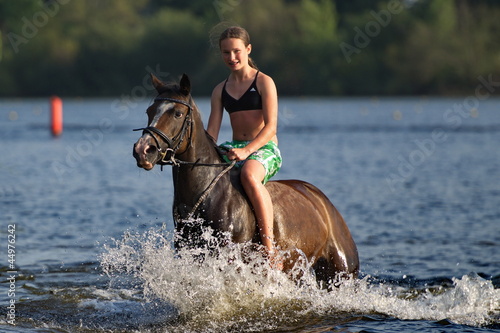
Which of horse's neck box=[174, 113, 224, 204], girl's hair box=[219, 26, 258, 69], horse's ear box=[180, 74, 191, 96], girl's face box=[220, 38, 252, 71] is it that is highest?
girl's hair box=[219, 26, 258, 69]

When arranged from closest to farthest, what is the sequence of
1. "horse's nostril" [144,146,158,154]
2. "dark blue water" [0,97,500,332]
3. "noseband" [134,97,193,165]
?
1. "horse's nostril" [144,146,158,154]
2. "noseband" [134,97,193,165]
3. "dark blue water" [0,97,500,332]

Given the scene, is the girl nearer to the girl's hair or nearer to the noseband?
the girl's hair

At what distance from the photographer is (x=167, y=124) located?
697 cm

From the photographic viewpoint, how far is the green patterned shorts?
25.5ft

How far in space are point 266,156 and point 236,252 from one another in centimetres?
96

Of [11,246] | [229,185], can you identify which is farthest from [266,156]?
[11,246]

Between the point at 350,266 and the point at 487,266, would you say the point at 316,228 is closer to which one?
the point at 350,266

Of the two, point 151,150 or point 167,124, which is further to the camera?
point 167,124

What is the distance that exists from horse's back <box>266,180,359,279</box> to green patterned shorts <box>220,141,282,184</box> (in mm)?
252

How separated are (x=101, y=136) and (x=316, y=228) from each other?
35.0m

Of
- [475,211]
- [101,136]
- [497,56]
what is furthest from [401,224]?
[497,56]

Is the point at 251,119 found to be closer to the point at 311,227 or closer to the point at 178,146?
the point at 178,146

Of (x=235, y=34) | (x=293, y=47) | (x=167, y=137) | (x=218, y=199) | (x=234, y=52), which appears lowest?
(x=218, y=199)

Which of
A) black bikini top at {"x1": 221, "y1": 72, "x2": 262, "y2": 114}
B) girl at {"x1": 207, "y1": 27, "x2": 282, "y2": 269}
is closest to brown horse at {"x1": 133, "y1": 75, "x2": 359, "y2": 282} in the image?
girl at {"x1": 207, "y1": 27, "x2": 282, "y2": 269}
